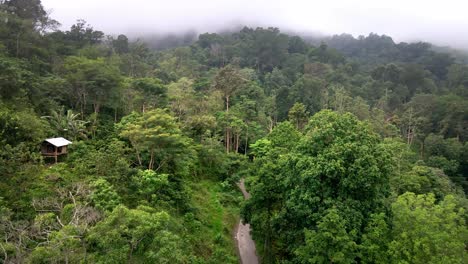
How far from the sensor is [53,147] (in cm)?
1972

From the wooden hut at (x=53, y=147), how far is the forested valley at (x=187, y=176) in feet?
1.03

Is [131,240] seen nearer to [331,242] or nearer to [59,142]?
[331,242]

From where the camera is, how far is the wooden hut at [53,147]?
1944 centimetres

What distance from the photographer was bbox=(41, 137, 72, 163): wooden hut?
19.4 meters

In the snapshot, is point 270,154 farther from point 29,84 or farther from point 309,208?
point 29,84

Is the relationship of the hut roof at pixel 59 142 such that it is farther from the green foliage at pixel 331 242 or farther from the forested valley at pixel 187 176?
the green foliage at pixel 331 242

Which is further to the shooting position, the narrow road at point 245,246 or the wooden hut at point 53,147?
the wooden hut at point 53,147

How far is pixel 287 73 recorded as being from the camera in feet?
212

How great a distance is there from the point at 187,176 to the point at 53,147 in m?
9.22

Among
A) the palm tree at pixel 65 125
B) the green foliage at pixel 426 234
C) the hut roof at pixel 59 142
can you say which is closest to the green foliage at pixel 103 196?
the hut roof at pixel 59 142

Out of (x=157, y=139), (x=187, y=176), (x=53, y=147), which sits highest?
(x=157, y=139)

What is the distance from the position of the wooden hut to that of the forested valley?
12.3 inches

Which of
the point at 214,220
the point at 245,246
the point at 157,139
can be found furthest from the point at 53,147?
the point at 245,246

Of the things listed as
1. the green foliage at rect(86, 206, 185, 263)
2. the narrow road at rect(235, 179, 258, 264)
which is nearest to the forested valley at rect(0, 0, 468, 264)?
the green foliage at rect(86, 206, 185, 263)
